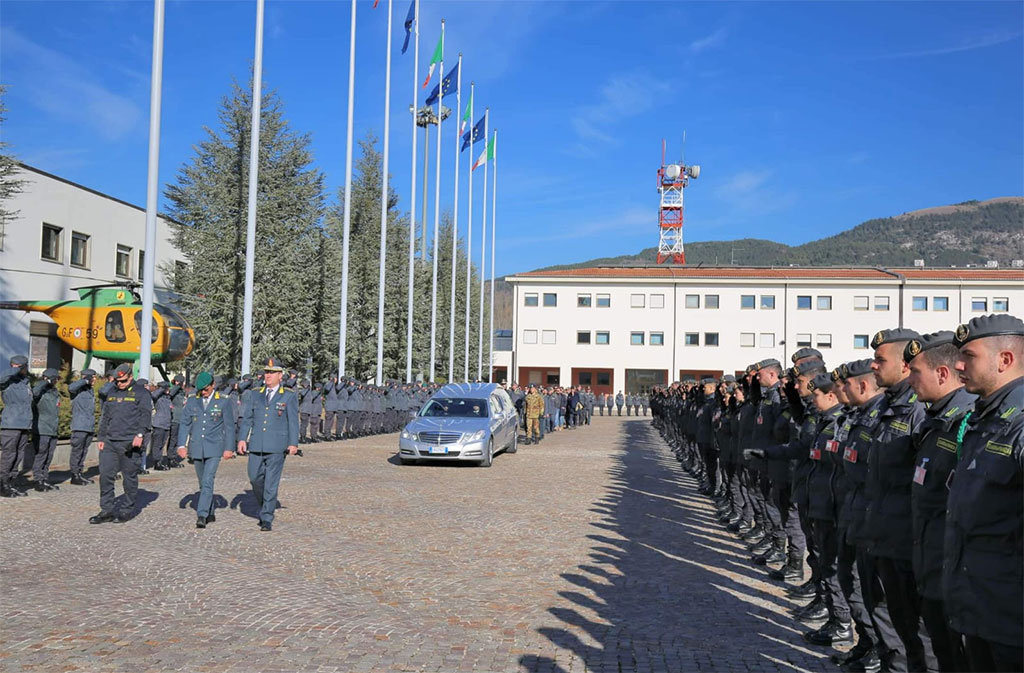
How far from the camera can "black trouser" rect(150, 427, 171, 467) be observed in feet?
52.6

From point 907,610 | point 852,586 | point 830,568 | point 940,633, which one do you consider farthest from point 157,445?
point 940,633

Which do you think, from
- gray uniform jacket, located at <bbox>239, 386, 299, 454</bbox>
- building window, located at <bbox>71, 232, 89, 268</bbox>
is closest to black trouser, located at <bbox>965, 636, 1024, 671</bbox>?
gray uniform jacket, located at <bbox>239, 386, 299, 454</bbox>

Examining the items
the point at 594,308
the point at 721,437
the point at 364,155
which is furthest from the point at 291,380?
the point at 594,308

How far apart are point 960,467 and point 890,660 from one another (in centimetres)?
200

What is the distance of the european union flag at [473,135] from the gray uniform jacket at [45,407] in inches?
1225

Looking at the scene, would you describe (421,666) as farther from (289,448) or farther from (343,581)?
(289,448)

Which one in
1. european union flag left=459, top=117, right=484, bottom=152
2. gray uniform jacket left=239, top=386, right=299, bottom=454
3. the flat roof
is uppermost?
european union flag left=459, top=117, right=484, bottom=152

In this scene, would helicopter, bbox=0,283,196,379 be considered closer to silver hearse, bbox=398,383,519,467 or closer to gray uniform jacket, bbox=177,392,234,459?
silver hearse, bbox=398,383,519,467

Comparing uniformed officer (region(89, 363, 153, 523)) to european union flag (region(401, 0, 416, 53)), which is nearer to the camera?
uniformed officer (region(89, 363, 153, 523))

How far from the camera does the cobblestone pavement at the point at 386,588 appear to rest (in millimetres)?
5660

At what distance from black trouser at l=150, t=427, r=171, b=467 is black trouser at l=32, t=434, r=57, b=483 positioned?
2.58 metres

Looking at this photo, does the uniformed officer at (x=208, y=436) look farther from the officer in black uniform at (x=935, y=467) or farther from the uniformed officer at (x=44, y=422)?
the officer in black uniform at (x=935, y=467)

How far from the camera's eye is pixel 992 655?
335cm

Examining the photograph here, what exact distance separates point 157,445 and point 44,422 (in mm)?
3279
